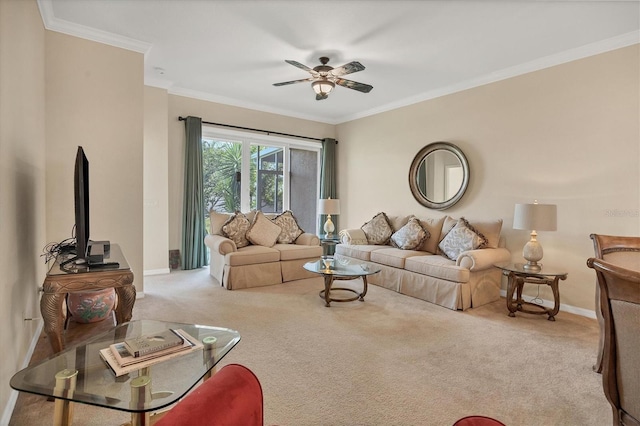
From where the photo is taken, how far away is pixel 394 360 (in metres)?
2.48

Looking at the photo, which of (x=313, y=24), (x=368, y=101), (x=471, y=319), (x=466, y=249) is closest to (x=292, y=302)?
(x=471, y=319)

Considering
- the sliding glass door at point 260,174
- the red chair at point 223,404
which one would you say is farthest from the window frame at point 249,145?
the red chair at point 223,404

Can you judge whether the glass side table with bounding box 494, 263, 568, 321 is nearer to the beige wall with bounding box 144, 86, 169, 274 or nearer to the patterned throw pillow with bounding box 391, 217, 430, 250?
the patterned throw pillow with bounding box 391, 217, 430, 250

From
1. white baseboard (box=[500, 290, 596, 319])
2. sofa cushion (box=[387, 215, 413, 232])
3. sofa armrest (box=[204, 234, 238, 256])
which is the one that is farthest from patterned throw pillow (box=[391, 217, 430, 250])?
sofa armrest (box=[204, 234, 238, 256])

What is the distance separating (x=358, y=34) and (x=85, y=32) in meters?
2.75

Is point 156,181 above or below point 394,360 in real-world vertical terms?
above

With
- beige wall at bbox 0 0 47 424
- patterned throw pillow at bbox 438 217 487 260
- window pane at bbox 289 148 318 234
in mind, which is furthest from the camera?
window pane at bbox 289 148 318 234

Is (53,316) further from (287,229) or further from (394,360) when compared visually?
(287,229)

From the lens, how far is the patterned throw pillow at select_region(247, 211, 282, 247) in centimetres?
482

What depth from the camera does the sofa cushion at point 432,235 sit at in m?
4.73

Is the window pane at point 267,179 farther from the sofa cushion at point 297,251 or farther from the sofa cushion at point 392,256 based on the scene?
the sofa cushion at point 392,256

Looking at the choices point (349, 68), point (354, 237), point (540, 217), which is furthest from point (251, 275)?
point (540, 217)

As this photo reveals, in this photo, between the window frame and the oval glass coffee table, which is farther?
the window frame

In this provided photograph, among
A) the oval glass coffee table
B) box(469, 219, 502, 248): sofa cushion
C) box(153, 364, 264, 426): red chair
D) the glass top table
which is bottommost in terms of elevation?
the oval glass coffee table
